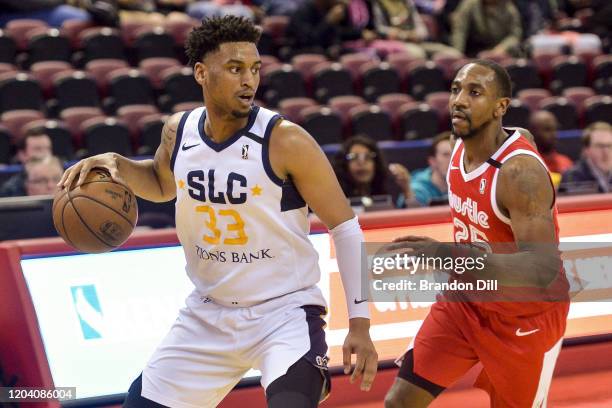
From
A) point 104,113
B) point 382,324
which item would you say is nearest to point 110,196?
point 382,324

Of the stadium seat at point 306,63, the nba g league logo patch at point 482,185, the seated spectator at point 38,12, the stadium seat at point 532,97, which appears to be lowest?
the stadium seat at point 532,97

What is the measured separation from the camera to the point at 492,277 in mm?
3453

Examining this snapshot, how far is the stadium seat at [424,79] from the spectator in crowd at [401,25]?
108cm

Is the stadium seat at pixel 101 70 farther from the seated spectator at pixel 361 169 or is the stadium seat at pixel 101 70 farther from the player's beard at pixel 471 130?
the player's beard at pixel 471 130

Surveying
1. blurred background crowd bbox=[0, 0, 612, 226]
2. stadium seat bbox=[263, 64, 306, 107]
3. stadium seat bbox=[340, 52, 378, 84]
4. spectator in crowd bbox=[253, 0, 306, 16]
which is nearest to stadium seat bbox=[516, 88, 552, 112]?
blurred background crowd bbox=[0, 0, 612, 226]

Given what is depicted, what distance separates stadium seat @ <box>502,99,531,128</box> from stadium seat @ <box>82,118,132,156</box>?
3668 mm

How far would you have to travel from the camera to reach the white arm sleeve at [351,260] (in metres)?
3.25

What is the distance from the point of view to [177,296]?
4.57 metres

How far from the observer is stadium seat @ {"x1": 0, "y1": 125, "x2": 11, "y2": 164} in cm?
768

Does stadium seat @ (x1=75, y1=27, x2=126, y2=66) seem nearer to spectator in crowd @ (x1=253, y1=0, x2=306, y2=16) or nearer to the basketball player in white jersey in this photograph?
spectator in crowd @ (x1=253, y1=0, x2=306, y2=16)

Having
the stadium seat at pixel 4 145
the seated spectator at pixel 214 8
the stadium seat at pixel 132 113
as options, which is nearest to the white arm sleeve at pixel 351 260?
the stadium seat at pixel 4 145

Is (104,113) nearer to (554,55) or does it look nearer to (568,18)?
(554,55)

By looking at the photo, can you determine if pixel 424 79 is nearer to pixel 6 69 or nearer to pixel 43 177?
pixel 6 69

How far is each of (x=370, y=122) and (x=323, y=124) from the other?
1.83 ft
